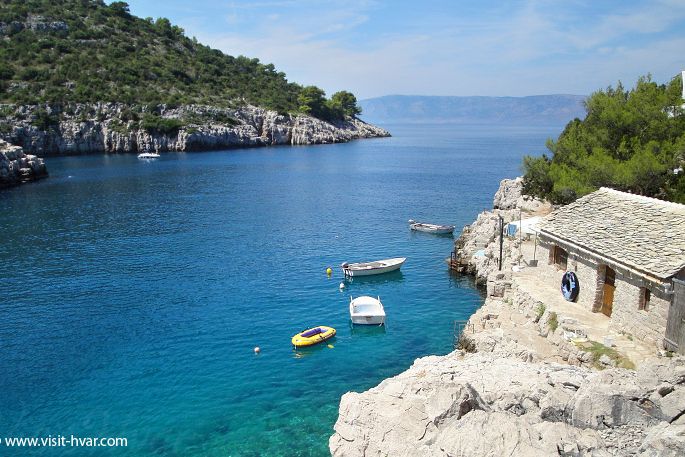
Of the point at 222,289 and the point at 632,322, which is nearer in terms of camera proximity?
the point at 632,322

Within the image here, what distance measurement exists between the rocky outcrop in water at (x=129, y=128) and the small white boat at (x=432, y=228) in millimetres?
106707

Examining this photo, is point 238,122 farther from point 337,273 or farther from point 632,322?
point 632,322

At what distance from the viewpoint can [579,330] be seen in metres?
22.9

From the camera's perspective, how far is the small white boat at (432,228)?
5736 cm

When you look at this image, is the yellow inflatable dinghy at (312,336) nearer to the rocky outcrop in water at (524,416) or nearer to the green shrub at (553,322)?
the rocky outcrop in water at (524,416)

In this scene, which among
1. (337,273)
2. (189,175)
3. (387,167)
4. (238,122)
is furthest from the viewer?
(238,122)

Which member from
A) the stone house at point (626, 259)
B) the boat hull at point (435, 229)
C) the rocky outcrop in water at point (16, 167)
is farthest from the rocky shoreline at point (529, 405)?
the rocky outcrop in water at point (16, 167)

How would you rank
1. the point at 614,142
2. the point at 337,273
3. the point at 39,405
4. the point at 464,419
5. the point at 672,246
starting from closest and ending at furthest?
1. the point at 464,419
2. the point at 672,246
3. the point at 39,405
4. the point at 614,142
5. the point at 337,273

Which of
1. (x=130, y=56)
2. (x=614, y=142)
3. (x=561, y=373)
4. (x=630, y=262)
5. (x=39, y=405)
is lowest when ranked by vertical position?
(x=39, y=405)

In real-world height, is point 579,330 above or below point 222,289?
above

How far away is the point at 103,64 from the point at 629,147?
160607 millimetres

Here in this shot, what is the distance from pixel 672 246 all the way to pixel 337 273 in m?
27.3

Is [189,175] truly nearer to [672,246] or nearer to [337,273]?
[337,273]

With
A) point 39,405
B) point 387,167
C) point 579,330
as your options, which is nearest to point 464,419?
point 579,330
